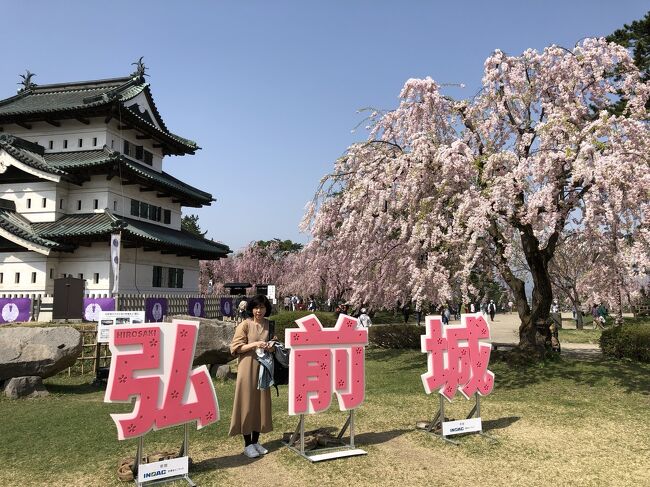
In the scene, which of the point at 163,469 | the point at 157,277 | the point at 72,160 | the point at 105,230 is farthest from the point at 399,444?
the point at 72,160

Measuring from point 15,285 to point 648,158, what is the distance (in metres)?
24.0

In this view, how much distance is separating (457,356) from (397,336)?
11741mm

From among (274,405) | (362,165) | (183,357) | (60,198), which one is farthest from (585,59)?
(60,198)

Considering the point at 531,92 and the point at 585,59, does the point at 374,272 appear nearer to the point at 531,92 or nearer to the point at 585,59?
the point at 531,92

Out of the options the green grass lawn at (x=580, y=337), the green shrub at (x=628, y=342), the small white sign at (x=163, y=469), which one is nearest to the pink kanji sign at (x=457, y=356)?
the small white sign at (x=163, y=469)

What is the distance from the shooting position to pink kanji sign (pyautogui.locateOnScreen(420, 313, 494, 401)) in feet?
22.1

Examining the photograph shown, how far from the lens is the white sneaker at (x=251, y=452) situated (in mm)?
5840

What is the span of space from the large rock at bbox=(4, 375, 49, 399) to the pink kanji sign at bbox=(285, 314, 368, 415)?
768 cm

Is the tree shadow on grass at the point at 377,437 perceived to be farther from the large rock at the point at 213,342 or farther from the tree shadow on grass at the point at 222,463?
the large rock at the point at 213,342

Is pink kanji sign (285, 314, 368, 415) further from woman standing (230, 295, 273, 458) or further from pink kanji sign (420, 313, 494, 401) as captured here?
pink kanji sign (420, 313, 494, 401)

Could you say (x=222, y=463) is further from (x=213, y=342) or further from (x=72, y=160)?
(x=72, y=160)

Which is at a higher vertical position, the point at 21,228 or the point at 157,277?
the point at 21,228

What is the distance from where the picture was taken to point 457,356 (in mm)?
6957

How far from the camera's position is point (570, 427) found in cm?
740
